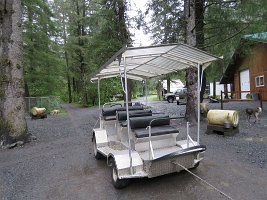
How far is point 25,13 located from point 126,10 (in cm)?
885

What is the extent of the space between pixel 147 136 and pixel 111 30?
13.5 metres

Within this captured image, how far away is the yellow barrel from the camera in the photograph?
8266 millimetres

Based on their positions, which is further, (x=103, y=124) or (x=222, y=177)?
(x=103, y=124)

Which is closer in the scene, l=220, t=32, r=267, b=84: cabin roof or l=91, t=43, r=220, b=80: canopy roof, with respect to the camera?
l=91, t=43, r=220, b=80: canopy roof

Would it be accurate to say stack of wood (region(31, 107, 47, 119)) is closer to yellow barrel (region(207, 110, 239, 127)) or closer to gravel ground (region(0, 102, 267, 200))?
gravel ground (region(0, 102, 267, 200))

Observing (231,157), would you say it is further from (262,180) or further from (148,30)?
(148,30)

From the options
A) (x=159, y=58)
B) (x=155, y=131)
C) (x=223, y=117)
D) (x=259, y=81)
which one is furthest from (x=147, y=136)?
(x=259, y=81)

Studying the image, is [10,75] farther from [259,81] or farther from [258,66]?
[259,81]

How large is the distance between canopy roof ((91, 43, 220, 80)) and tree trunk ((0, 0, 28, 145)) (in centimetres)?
415

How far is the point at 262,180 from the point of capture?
14.9 feet

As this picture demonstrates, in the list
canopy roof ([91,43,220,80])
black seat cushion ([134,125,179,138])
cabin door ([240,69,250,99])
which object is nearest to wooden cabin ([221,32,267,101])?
cabin door ([240,69,250,99])

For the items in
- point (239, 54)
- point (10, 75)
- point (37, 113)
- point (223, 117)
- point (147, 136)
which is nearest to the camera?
point (147, 136)

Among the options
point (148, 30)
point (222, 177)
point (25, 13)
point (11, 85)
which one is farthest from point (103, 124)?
point (25, 13)

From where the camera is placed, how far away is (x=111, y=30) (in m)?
16.8
